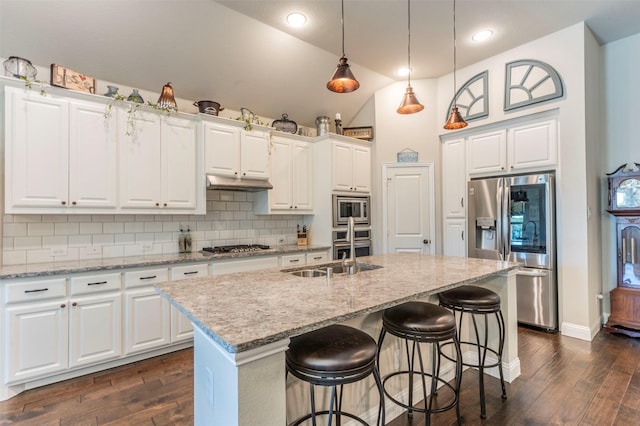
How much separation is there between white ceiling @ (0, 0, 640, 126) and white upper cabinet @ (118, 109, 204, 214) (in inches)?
21.4

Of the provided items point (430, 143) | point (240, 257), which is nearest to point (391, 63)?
point (430, 143)

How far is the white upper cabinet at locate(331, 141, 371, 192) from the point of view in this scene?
429 cm

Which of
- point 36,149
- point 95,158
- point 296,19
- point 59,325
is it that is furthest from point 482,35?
point 59,325

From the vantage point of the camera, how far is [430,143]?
4500 mm

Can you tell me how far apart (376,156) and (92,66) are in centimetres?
345

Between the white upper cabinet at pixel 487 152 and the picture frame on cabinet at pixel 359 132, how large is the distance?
1.34 meters

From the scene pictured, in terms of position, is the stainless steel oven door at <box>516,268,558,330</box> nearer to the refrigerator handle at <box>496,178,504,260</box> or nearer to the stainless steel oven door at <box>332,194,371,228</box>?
the refrigerator handle at <box>496,178,504,260</box>

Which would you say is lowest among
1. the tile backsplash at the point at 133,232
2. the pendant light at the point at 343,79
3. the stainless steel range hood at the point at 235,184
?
the tile backsplash at the point at 133,232

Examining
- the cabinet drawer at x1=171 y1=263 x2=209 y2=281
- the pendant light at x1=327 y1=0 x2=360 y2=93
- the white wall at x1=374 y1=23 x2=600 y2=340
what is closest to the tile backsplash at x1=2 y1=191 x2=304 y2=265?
the cabinet drawer at x1=171 y1=263 x2=209 y2=281

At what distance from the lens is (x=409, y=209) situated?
4500 mm

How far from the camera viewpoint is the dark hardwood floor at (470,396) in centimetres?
201

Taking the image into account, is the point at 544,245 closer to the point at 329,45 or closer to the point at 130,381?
the point at 329,45

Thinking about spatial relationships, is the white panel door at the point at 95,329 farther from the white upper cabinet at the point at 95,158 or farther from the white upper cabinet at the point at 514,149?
the white upper cabinet at the point at 514,149

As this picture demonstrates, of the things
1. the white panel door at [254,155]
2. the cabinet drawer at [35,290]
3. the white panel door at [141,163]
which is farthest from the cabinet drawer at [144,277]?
the white panel door at [254,155]
